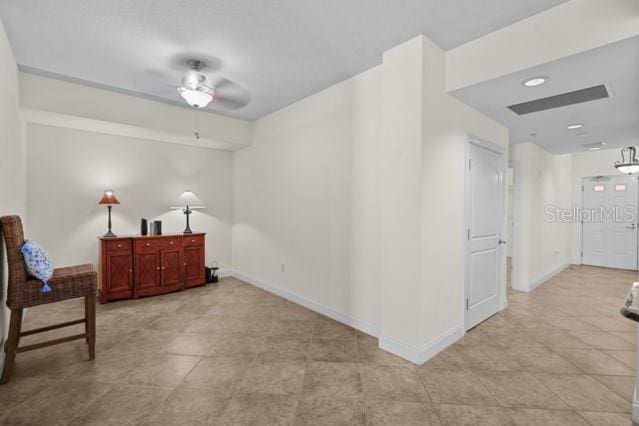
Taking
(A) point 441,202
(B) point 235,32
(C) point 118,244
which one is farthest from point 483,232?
(C) point 118,244

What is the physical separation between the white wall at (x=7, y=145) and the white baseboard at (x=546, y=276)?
6.42m

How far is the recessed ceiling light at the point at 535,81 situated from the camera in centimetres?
248

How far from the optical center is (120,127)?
13.6 feet

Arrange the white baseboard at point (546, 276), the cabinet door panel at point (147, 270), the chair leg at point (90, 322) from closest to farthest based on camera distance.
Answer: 1. the chair leg at point (90, 322)
2. the cabinet door panel at point (147, 270)
3. the white baseboard at point (546, 276)

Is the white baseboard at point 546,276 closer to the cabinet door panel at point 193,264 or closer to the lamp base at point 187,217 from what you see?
the cabinet door panel at point 193,264

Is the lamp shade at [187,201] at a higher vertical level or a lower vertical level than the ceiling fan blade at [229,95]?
lower

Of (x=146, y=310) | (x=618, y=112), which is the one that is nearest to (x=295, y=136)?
(x=146, y=310)

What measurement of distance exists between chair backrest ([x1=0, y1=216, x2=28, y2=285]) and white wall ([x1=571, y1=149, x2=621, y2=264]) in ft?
30.7

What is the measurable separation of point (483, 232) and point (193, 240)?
4.12 m

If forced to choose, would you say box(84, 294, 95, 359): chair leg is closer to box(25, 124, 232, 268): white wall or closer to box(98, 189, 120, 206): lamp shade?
box(98, 189, 120, 206): lamp shade

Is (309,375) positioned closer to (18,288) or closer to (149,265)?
(18,288)

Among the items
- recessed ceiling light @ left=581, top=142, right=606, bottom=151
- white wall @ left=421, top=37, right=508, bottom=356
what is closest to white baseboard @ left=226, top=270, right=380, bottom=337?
white wall @ left=421, top=37, right=508, bottom=356

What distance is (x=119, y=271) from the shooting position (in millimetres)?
4160

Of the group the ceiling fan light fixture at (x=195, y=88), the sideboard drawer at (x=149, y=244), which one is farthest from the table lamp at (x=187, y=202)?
the ceiling fan light fixture at (x=195, y=88)
